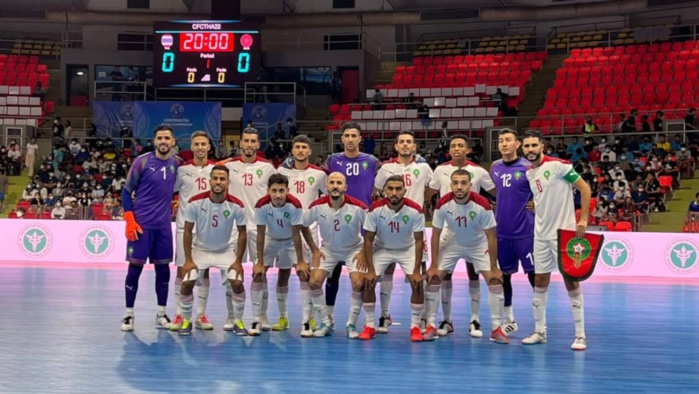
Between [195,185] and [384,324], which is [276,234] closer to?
[195,185]

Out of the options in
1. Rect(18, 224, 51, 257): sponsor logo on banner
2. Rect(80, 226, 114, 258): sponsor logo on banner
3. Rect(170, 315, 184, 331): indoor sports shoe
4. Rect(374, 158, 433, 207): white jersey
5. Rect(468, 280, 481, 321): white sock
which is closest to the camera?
Rect(170, 315, 184, 331): indoor sports shoe

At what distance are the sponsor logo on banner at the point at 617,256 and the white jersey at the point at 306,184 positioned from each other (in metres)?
10.5

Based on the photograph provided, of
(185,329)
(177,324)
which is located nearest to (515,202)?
(185,329)

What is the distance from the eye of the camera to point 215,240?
35.3 feet

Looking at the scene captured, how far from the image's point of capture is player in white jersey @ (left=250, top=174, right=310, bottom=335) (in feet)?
34.4

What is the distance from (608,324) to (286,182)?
4.82 m

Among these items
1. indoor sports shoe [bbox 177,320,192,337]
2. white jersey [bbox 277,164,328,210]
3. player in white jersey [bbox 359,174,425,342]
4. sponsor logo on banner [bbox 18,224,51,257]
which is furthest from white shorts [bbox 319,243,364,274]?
sponsor logo on banner [bbox 18,224,51,257]

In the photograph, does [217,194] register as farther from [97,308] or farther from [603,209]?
[603,209]

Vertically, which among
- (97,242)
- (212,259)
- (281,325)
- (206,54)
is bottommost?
(281,325)

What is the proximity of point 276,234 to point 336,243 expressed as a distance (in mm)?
703

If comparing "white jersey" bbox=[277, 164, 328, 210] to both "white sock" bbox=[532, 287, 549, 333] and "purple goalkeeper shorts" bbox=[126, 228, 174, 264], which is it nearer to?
"purple goalkeeper shorts" bbox=[126, 228, 174, 264]

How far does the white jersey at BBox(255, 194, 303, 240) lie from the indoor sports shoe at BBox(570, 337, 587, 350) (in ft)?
10.8

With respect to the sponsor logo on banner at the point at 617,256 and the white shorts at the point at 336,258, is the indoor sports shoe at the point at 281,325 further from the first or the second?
the sponsor logo on banner at the point at 617,256

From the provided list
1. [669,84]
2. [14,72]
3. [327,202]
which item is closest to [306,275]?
[327,202]
